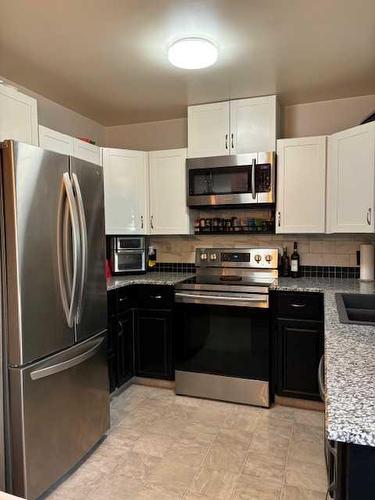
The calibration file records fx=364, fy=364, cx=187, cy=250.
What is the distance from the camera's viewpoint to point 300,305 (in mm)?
2656

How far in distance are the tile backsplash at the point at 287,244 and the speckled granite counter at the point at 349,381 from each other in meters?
1.36

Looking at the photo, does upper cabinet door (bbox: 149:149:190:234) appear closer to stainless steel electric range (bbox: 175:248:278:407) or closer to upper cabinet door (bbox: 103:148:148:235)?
upper cabinet door (bbox: 103:148:148:235)

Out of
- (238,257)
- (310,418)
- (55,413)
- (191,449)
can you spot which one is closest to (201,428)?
(191,449)

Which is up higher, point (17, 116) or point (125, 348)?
point (17, 116)

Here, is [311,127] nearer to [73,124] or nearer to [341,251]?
[341,251]

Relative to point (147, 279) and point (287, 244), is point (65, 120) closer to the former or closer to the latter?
point (147, 279)

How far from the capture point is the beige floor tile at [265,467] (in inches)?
78.5

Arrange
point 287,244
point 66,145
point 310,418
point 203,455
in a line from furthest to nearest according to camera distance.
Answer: point 287,244 → point 66,145 → point 310,418 → point 203,455

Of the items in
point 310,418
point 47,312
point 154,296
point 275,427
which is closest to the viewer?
point 47,312

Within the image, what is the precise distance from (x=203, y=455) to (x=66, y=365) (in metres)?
1.00

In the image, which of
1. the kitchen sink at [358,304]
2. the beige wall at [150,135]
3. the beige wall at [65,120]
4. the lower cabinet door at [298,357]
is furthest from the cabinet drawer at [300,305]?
the beige wall at [65,120]

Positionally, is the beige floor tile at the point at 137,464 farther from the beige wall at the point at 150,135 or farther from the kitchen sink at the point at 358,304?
the beige wall at the point at 150,135

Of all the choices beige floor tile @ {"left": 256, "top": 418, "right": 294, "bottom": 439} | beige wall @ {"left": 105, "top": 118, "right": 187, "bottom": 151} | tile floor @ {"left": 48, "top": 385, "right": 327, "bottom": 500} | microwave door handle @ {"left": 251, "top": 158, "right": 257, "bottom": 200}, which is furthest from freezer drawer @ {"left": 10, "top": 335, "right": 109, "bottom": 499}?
beige wall @ {"left": 105, "top": 118, "right": 187, "bottom": 151}

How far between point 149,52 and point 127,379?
2.47 m
